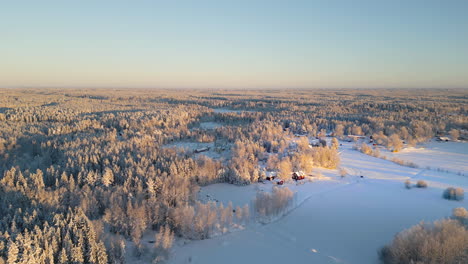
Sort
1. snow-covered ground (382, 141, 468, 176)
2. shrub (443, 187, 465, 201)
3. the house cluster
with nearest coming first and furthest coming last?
1. shrub (443, 187, 465, 201)
2. the house cluster
3. snow-covered ground (382, 141, 468, 176)

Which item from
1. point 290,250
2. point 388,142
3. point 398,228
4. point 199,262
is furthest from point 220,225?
point 388,142

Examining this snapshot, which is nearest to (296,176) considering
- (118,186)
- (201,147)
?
(118,186)

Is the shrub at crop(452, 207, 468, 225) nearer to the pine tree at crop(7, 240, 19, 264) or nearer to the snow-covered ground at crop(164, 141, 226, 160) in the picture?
the pine tree at crop(7, 240, 19, 264)

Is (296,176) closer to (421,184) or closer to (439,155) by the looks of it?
(421,184)

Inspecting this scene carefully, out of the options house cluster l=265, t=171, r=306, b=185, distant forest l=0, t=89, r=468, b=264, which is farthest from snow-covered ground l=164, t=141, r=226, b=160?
house cluster l=265, t=171, r=306, b=185

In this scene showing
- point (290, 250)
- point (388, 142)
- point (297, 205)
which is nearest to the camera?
point (290, 250)

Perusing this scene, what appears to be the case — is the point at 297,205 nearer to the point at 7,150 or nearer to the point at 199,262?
the point at 199,262
